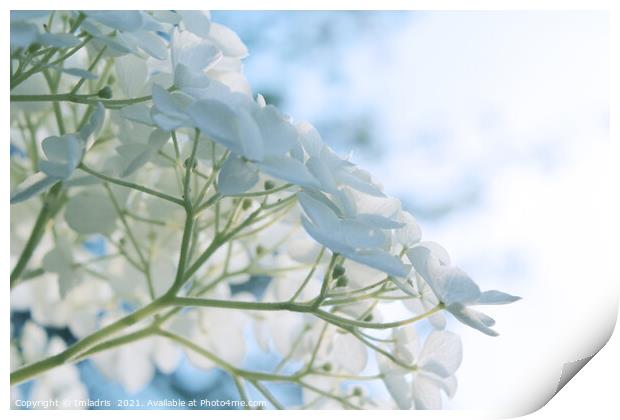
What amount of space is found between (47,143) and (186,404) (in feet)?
0.81

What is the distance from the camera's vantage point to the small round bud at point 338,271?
0.35m

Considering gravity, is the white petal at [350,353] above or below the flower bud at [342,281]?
below

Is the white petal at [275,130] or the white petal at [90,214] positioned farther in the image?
the white petal at [90,214]

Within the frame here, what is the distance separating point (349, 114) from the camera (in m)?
0.91

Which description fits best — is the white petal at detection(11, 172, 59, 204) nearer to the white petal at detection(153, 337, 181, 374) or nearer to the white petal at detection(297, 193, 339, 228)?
the white petal at detection(297, 193, 339, 228)

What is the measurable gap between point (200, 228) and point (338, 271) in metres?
0.10

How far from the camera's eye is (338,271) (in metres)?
0.35

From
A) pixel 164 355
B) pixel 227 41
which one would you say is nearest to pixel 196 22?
pixel 227 41

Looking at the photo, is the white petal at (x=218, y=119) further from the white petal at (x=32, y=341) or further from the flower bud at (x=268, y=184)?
the white petal at (x=32, y=341)

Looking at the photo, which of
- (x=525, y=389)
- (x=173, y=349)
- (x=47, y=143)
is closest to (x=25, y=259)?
(x=47, y=143)

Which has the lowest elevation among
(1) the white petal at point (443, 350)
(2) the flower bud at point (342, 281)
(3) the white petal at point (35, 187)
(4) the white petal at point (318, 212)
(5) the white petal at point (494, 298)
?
(1) the white petal at point (443, 350)

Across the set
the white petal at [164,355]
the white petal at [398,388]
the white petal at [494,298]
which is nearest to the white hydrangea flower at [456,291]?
the white petal at [494,298]

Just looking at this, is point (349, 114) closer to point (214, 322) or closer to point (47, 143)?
point (214, 322)

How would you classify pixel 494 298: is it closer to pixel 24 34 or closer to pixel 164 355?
pixel 24 34
